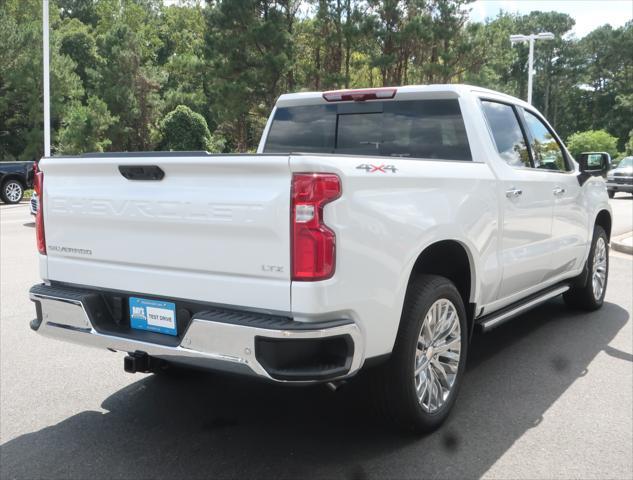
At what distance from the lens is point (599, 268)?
6.66 m

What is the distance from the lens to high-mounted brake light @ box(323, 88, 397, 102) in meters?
4.70

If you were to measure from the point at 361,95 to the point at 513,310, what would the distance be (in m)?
1.90

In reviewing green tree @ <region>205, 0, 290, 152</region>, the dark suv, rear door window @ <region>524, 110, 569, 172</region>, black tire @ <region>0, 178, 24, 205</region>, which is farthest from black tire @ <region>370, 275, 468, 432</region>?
green tree @ <region>205, 0, 290, 152</region>

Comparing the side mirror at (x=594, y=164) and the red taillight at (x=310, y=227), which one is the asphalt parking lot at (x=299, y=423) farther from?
the side mirror at (x=594, y=164)

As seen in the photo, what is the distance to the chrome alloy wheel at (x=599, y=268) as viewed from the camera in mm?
6492

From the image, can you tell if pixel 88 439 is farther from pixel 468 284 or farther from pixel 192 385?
pixel 468 284

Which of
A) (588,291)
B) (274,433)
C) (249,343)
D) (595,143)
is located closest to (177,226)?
(249,343)

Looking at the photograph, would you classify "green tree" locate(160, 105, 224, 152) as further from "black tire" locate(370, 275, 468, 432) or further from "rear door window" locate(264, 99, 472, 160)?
"black tire" locate(370, 275, 468, 432)

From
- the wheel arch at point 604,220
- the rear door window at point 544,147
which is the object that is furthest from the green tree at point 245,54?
the rear door window at point 544,147

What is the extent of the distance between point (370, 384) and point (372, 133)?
6.62 feet

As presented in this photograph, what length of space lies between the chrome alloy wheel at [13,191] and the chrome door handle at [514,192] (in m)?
19.0

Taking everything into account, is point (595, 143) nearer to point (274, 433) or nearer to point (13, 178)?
point (13, 178)

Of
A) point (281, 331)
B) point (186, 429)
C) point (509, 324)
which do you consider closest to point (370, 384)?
point (281, 331)

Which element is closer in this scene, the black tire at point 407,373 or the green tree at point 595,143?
the black tire at point 407,373
